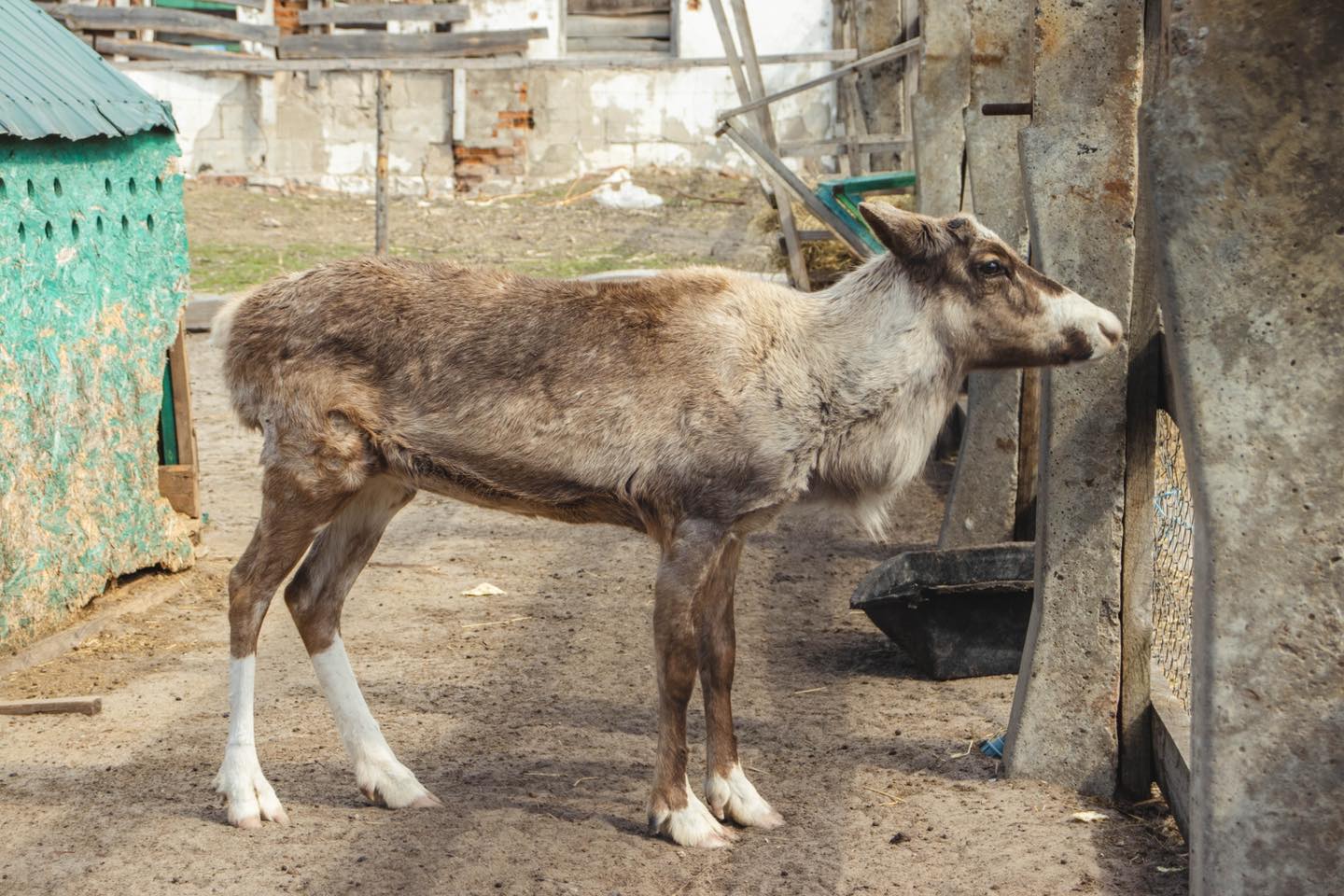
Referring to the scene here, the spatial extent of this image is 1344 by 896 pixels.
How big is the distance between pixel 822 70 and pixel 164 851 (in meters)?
18.1

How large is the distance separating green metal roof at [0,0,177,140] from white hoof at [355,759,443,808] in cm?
287

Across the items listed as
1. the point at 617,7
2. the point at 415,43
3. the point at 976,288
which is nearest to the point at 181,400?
the point at 976,288

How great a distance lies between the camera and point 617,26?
22.2 metres

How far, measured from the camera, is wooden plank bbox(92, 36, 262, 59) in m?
20.2

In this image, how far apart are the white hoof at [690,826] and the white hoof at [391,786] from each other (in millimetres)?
661

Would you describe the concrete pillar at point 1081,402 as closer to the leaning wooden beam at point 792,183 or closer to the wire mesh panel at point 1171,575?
the wire mesh panel at point 1171,575

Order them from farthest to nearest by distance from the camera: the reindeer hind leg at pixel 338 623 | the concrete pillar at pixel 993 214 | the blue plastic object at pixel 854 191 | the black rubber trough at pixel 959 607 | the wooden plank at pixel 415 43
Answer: the wooden plank at pixel 415 43, the blue plastic object at pixel 854 191, the concrete pillar at pixel 993 214, the black rubber trough at pixel 959 607, the reindeer hind leg at pixel 338 623

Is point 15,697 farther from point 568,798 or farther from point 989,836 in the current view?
point 989,836

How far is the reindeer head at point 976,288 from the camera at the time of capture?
427 cm

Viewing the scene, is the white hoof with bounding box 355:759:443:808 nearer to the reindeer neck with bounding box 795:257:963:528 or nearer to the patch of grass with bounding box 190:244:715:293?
the reindeer neck with bounding box 795:257:963:528

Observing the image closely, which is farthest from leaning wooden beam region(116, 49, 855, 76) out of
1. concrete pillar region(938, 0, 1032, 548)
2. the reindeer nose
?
the reindeer nose

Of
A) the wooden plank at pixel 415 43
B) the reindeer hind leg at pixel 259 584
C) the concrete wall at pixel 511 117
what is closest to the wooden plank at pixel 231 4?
the wooden plank at pixel 415 43

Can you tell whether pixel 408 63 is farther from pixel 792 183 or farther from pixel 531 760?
pixel 531 760

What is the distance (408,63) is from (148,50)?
135 inches
